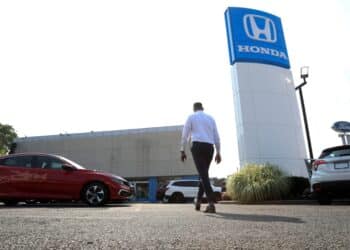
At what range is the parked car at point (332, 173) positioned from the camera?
7172 mm

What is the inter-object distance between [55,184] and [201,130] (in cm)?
434

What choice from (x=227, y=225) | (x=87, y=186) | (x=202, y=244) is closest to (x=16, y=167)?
(x=87, y=186)

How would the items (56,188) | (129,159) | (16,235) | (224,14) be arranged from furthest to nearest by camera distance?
(129,159) → (224,14) → (56,188) → (16,235)

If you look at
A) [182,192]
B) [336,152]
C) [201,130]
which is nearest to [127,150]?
[182,192]

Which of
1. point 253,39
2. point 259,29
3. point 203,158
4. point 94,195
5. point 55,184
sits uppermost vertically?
point 259,29

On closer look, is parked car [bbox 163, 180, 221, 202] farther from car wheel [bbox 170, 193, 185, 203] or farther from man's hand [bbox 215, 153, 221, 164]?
man's hand [bbox 215, 153, 221, 164]

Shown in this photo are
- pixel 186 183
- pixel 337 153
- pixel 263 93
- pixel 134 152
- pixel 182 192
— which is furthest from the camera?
pixel 134 152

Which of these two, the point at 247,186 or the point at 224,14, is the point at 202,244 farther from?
the point at 224,14

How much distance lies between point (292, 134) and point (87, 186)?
378 inches

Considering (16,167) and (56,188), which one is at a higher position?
(16,167)

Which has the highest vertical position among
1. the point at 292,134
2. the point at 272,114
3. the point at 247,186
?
the point at 272,114

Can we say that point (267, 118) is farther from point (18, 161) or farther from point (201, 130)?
point (18, 161)

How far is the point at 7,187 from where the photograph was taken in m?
8.02

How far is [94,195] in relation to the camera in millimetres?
7965
